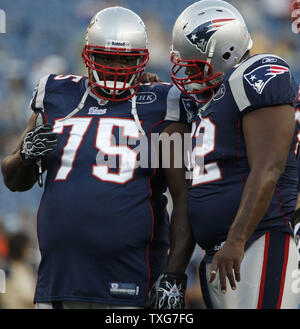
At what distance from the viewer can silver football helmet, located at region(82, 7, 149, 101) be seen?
2.77 metres

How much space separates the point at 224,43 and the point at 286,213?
755mm

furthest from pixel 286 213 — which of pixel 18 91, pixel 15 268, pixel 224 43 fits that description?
pixel 18 91

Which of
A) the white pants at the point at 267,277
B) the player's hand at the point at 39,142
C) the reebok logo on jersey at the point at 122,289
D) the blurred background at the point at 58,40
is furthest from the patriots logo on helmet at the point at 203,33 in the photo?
the blurred background at the point at 58,40

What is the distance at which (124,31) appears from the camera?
281 centimetres

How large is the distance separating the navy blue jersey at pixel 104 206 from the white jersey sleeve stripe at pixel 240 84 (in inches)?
18.1

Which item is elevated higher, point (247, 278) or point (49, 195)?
point (49, 195)

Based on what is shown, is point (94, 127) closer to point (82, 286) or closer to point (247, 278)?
point (82, 286)

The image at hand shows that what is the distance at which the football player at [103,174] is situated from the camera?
2578 millimetres

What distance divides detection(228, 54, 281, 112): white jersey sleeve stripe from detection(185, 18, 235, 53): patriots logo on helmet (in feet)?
0.90

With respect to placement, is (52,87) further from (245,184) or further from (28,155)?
(245,184)

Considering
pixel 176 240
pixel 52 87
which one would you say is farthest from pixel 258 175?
pixel 52 87

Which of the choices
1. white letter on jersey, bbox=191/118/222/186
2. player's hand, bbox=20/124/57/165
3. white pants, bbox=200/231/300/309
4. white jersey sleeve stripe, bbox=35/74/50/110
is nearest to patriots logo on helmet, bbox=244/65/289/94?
white letter on jersey, bbox=191/118/222/186

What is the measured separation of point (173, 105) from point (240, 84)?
0.55 meters

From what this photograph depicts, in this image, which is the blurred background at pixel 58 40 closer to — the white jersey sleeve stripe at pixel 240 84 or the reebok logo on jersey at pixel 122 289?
the reebok logo on jersey at pixel 122 289
